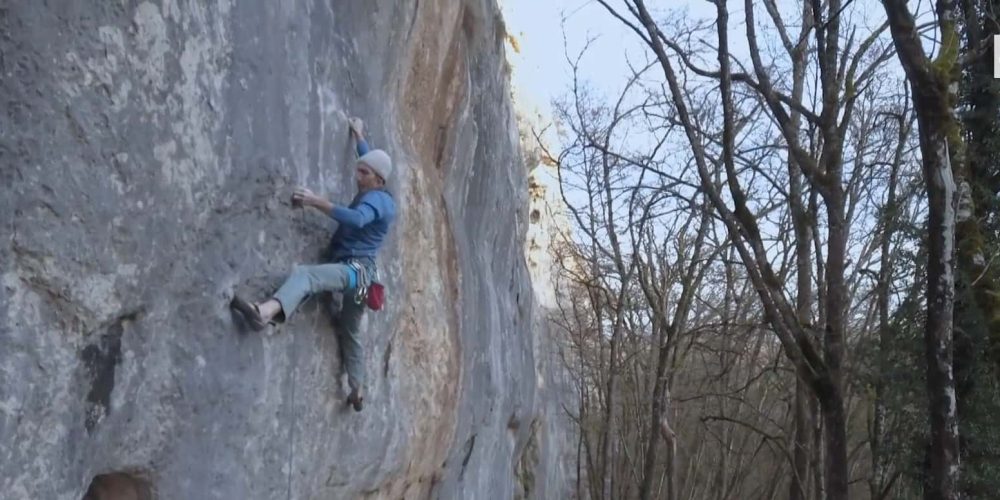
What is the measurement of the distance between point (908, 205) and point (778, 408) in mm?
12514

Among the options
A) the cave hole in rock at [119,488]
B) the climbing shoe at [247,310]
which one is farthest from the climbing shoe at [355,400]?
the cave hole in rock at [119,488]

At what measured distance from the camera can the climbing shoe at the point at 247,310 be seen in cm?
516

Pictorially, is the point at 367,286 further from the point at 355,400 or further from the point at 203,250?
the point at 203,250

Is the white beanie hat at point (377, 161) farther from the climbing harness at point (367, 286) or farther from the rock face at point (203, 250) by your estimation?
the climbing harness at point (367, 286)

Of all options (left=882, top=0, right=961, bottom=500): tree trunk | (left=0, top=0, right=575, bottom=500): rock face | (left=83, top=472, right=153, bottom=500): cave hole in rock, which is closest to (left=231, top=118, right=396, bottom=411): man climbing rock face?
(left=0, top=0, right=575, bottom=500): rock face

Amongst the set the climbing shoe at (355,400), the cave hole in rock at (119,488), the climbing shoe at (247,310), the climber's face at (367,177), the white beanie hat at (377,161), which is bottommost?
the cave hole in rock at (119,488)

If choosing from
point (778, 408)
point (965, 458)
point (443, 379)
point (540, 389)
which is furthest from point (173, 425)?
point (778, 408)

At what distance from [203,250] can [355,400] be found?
1702mm

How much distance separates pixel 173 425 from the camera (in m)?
4.90

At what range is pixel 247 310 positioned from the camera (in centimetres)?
517

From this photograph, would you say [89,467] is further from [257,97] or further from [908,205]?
[908,205]

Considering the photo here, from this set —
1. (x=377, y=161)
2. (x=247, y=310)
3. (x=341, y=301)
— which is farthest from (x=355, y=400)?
(x=377, y=161)

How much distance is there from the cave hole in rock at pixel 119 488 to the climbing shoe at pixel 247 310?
96 centimetres

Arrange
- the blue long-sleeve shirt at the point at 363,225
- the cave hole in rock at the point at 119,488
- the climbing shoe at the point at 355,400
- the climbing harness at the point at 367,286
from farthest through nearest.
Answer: the climbing shoe at the point at 355,400 < the climbing harness at the point at 367,286 < the blue long-sleeve shirt at the point at 363,225 < the cave hole in rock at the point at 119,488
